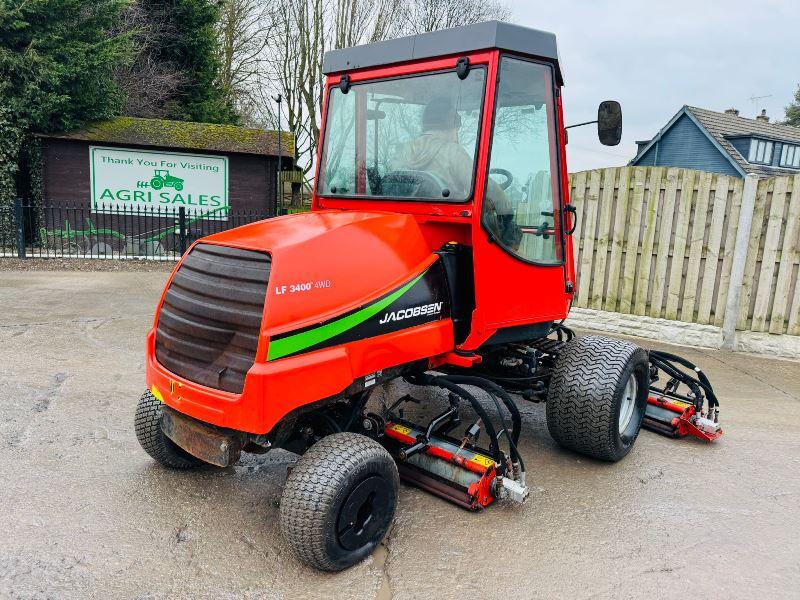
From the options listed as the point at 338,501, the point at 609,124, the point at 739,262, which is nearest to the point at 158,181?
the point at 739,262

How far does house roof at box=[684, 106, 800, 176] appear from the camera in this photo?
91.4 feet

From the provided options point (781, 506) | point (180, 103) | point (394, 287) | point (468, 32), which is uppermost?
point (180, 103)

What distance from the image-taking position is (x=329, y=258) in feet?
9.53

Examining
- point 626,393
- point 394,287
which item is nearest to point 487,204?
point 394,287

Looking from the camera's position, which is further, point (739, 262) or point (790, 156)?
point (790, 156)

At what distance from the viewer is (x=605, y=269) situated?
26.0 feet

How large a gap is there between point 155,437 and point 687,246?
6.31 m

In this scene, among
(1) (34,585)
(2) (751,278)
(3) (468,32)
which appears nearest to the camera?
(1) (34,585)

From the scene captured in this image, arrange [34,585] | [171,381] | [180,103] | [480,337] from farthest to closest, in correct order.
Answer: [180,103] → [480,337] → [171,381] → [34,585]

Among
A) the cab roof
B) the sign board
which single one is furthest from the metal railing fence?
the cab roof

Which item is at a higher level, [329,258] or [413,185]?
[413,185]

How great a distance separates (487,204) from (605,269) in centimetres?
505

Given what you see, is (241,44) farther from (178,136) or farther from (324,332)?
(324,332)

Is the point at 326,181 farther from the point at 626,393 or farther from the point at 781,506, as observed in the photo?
the point at 781,506
